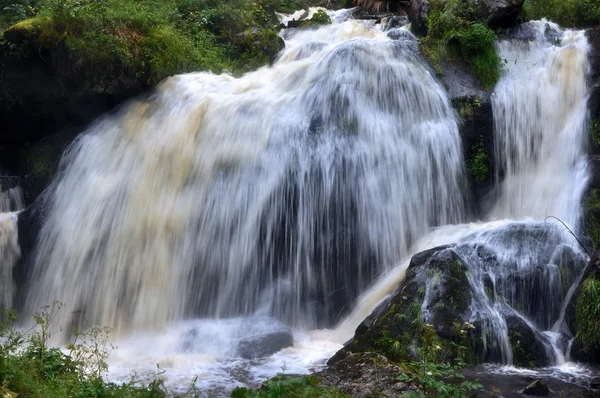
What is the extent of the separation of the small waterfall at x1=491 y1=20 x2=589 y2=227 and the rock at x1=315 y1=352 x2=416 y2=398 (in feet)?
17.6

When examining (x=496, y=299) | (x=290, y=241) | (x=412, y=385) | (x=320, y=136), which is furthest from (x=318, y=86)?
(x=412, y=385)

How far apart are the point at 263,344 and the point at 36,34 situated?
24.8 ft

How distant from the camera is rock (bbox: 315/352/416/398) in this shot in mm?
5000

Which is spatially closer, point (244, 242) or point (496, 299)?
point (496, 299)

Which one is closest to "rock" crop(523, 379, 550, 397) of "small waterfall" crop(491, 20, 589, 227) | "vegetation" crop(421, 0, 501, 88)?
"small waterfall" crop(491, 20, 589, 227)

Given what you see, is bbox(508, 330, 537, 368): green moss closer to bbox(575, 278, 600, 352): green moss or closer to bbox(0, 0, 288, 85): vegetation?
bbox(575, 278, 600, 352): green moss

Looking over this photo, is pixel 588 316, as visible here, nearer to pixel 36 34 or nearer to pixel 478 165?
pixel 478 165

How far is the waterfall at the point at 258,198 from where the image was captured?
30.2ft

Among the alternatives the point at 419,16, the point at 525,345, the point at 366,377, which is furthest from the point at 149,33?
the point at 366,377

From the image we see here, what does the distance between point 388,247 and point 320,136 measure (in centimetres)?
213

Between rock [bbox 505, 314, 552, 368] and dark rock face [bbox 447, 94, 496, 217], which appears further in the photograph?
dark rock face [bbox 447, 94, 496, 217]

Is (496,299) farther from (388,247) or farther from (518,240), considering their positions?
(388,247)

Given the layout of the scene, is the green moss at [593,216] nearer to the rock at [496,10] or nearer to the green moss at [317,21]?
the rock at [496,10]

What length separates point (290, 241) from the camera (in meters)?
9.34
